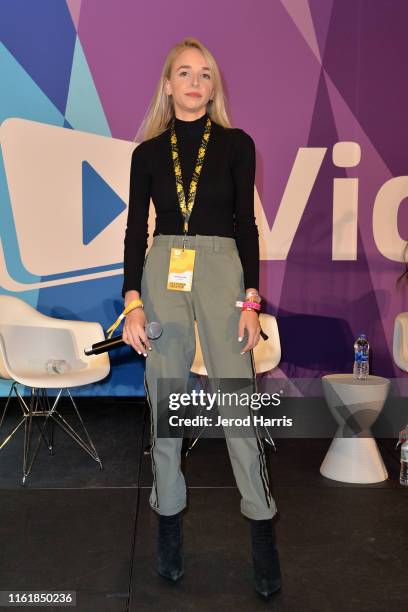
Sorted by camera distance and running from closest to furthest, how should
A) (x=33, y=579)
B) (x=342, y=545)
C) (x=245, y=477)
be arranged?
(x=245, y=477)
(x=33, y=579)
(x=342, y=545)

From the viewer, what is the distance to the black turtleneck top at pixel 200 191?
2178mm

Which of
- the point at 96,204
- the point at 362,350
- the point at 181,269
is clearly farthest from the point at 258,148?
the point at 181,269

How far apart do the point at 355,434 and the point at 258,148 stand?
2.25m

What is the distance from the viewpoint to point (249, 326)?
2131 mm

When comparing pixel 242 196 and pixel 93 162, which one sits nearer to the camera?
pixel 242 196

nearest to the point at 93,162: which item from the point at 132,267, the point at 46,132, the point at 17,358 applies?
the point at 46,132

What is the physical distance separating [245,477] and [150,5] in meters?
3.64

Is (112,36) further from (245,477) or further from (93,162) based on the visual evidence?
(245,477)

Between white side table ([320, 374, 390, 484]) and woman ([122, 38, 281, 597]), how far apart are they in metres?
1.27

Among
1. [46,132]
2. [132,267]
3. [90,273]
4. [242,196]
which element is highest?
[46,132]

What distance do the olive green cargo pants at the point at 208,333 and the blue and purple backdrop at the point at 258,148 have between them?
2.63 m

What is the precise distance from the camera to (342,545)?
2.58 meters

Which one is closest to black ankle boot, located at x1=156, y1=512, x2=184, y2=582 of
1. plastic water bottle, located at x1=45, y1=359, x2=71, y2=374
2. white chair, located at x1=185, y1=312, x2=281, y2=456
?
white chair, located at x1=185, y1=312, x2=281, y2=456

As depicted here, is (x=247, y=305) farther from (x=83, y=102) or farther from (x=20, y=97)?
(x=20, y=97)
